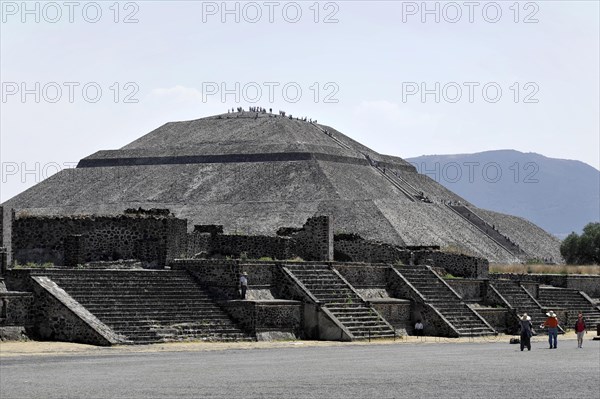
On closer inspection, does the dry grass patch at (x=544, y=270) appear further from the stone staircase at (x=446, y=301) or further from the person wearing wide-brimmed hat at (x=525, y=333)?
the person wearing wide-brimmed hat at (x=525, y=333)

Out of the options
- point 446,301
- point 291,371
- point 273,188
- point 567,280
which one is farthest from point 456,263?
point 273,188

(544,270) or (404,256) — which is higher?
(404,256)

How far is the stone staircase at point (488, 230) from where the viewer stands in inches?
4050

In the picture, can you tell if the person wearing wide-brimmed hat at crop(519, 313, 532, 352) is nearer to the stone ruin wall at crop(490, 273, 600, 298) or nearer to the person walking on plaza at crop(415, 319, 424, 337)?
the person walking on plaza at crop(415, 319, 424, 337)

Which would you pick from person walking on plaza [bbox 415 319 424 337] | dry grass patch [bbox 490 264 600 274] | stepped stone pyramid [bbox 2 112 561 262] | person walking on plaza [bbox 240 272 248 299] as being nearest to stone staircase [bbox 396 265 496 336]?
person walking on plaza [bbox 415 319 424 337]

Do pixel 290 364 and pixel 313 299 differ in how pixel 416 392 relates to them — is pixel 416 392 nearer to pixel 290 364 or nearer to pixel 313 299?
pixel 290 364

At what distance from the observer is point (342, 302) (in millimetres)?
44812

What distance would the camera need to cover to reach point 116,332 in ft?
122

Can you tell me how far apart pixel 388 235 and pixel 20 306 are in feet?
177

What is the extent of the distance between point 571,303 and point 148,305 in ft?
92.0

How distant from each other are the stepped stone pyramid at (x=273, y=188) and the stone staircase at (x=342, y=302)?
40874 millimetres

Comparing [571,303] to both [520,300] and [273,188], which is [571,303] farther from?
[273,188]

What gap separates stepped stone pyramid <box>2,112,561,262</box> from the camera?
9506cm

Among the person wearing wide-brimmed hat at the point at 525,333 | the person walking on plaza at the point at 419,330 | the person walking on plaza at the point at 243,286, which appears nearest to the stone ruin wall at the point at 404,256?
the person walking on plaza at the point at 419,330
